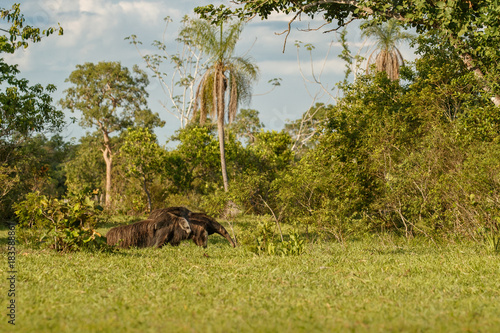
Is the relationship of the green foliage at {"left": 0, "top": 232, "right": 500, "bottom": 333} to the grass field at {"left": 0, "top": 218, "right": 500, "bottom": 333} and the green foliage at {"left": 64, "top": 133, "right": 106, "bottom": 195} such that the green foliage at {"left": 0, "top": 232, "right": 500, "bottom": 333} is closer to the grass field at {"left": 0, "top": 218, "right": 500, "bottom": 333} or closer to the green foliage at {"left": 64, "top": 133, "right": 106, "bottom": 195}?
the grass field at {"left": 0, "top": 218, "right": 500, "bottom": 333}

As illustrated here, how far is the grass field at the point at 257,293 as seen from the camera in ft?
13.6

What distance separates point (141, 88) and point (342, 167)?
80.9 ft

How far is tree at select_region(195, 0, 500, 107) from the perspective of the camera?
9234 millimetres

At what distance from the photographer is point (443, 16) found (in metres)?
9.44

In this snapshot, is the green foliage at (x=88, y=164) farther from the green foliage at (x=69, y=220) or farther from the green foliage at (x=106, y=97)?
the green foliage at (x=69, y=220)

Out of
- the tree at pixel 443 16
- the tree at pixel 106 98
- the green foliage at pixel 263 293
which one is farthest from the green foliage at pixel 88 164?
the green foliage at pixel 263 293

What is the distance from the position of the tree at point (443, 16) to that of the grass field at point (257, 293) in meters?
4.06

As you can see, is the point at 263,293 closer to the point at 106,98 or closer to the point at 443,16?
the point at 443,16

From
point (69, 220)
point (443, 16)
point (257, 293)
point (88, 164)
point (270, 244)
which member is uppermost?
point (443, 16)

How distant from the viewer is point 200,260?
8.31 m

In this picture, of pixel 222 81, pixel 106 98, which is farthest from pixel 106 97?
pixel 222 81

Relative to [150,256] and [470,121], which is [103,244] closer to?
[150,256]

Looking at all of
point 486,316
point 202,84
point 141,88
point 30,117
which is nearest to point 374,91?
point 202,84

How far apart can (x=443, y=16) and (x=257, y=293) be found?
6890mm
